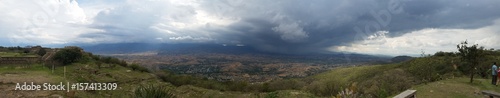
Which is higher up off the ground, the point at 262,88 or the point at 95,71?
the point at 95,71

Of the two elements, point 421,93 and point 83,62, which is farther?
point 83,62

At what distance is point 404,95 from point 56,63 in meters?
22.7

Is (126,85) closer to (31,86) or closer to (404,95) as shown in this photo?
(31,86)

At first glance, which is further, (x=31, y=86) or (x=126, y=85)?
(x=126, y=85)

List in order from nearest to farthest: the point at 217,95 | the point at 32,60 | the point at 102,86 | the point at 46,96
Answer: the point at 46,96
the point at 102,86
the point at 217,95
the point at 32,60

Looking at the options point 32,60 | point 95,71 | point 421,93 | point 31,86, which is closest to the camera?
point 31,86

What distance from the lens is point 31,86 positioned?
13.3 metres

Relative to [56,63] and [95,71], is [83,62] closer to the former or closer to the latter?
[56,63]

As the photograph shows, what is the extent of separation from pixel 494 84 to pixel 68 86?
23517 millimetres

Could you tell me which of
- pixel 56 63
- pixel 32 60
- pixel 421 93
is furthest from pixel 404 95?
pixel 32 60

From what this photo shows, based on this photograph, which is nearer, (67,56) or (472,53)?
(472,53)

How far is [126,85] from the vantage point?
675 inches

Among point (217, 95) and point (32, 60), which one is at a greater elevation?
point (32, 60)

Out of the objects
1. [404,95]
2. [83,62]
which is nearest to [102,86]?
[83,62]
